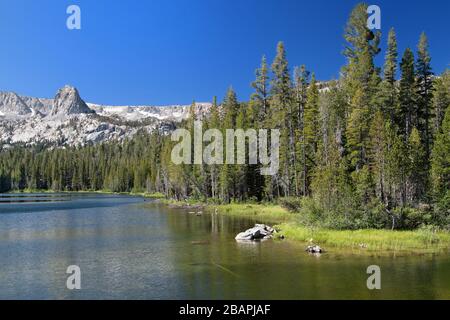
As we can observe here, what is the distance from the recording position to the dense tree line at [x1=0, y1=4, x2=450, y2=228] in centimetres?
4344

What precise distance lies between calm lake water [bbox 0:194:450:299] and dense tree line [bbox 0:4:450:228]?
9.93 metres

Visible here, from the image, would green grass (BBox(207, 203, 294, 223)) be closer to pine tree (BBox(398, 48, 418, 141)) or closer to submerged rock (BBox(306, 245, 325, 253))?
submerged rock (BBox(306, 245, 325, 253))

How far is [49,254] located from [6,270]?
5704 mm

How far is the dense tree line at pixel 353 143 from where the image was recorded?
4344 cm

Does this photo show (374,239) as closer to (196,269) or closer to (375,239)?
(375,239)

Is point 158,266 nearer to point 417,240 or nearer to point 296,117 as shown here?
point 417,240

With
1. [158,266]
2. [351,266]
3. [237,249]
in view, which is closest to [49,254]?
[158,266]

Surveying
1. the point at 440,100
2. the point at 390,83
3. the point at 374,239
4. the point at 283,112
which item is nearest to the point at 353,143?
the point at 390,83

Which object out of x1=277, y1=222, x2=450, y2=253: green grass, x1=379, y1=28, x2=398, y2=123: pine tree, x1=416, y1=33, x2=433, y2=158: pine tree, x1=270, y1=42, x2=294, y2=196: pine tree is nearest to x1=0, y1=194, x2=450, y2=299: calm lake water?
x1=277, y1=222, x2=450, y2=253: green grass

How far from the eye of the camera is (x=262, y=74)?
83.2 m

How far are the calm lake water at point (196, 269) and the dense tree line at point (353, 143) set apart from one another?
993 centimetres

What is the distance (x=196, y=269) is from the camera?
2983 cm

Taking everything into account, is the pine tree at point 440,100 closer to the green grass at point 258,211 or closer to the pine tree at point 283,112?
the pine tree at point 283,112
